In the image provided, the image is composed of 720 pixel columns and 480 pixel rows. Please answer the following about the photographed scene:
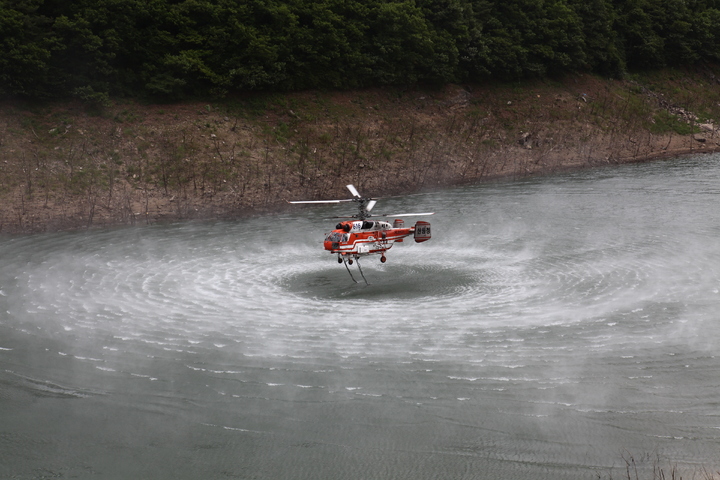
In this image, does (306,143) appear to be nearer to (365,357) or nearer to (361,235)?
(361,235)

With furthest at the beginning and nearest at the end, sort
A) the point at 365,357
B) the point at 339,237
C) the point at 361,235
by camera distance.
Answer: the point at 361,235
the point at 339,237
the point at 365,357

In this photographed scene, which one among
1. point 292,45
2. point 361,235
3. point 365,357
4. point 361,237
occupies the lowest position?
point 365,357

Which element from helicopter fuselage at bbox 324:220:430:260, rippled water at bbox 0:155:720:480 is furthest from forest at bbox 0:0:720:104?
helicopter fuselage at bbox 324:220:430:260

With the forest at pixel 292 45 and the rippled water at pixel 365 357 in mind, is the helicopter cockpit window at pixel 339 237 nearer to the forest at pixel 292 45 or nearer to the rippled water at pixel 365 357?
the rippled water at pixel 365 357

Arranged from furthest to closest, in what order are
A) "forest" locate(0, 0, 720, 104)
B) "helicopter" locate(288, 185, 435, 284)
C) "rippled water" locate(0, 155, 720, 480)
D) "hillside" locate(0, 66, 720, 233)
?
"forest" locate(0, 0, 720, 104) < "hillside" locate(0, 66, 720, 233) < "helicopter" locate(288, 185, 435, 284) < "rippled water" locate(0, 155, 720, 480)

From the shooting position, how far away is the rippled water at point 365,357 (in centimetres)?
1938

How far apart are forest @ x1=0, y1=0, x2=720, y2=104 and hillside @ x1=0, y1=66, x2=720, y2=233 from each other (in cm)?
194

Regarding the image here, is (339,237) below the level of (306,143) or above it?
below

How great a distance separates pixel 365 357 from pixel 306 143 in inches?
1744

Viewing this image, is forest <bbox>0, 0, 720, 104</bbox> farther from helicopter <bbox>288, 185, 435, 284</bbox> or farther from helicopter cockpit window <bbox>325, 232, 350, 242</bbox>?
helicopter cockpit window <bbox>325, 232, 350, 242</bbox>

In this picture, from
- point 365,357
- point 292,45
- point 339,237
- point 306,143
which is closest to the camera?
point 365,357

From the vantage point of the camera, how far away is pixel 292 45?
71.7m

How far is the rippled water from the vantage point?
63.6 ft

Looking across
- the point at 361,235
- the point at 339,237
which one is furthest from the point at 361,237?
the point at 339,237
